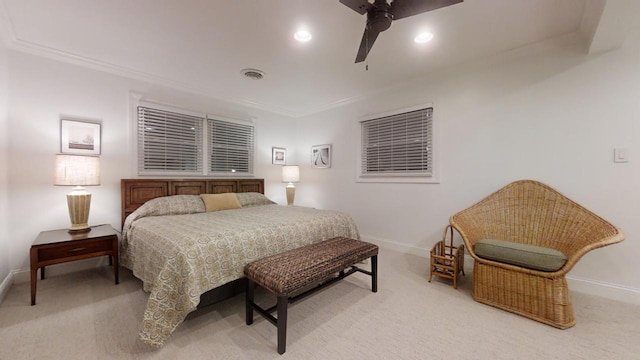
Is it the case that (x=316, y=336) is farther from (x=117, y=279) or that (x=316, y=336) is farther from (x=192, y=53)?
(x=192, y=53)

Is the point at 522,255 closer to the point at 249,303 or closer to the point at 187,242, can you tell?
the point at 249,303

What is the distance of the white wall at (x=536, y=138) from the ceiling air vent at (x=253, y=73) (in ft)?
6.32

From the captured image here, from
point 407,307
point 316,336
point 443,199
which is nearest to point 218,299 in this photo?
point 316,336

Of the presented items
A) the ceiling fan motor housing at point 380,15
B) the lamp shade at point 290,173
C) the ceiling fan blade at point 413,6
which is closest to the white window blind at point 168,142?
the lamp shade at point 290,173

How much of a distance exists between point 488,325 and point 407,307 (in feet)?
2.04

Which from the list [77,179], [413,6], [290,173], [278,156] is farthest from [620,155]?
[77,179]

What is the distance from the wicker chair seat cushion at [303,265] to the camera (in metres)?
1.76

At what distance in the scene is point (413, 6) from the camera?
163cm

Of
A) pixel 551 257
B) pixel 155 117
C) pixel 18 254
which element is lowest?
pixel 18 254

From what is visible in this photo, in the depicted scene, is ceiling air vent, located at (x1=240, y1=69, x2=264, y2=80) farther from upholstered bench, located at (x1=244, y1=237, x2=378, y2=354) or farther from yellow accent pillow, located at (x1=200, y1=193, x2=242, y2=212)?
upholstered bench, located at (x1=244, y1=237, x2=378, y2=354)

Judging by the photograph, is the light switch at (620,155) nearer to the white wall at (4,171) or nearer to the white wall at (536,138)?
the white wall at (536,138)

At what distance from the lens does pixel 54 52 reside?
2785 millimetres

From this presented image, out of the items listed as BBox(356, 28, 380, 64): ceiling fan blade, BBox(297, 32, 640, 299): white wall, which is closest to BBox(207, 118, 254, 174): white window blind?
BBox(297, 32, 640, 299): white wall

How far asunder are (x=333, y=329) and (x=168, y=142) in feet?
11.4
